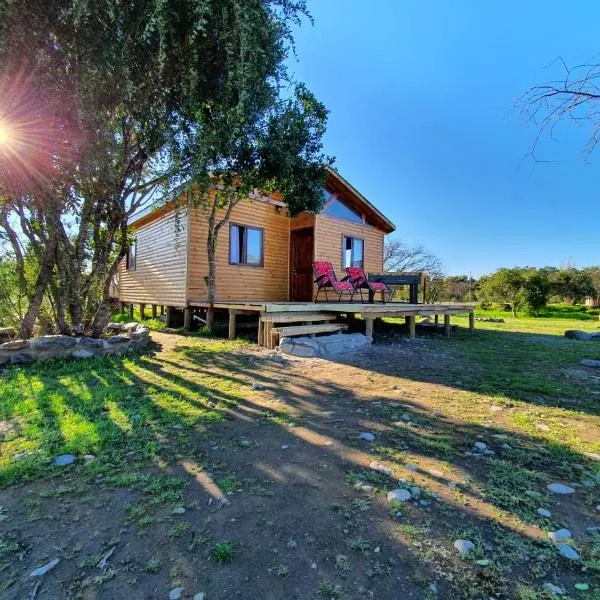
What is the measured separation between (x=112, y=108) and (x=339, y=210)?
7.53 metres

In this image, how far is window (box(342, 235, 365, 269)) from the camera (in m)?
11.2

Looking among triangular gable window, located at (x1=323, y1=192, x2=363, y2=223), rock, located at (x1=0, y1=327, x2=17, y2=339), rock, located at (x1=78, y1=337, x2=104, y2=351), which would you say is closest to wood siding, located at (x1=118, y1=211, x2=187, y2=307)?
rock, located at (x1=78, y1=337, x2=104, y2=351)

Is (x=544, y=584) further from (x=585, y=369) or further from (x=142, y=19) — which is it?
(x=142, y=19)

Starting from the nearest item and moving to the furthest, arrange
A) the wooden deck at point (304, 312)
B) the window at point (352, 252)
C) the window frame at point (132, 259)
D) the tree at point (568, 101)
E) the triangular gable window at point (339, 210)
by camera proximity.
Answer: the tree at point (568, 101)
the wooden deck at point (304, 312)
the triangular gable window at point (339, 210)
the window at point (352, 252)
the window frame at point (132, 259)

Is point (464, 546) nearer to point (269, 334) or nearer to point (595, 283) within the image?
point (269, 334)

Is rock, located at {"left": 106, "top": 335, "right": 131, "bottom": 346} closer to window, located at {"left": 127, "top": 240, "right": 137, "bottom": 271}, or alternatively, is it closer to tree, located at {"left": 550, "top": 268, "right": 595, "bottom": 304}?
window, located at {"left": 127, "top": 240, "right": 137, "bottom": 271}

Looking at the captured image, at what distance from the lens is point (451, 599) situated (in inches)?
45.9

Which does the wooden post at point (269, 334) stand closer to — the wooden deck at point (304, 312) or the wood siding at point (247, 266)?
the wooden deck at point (304, 312)

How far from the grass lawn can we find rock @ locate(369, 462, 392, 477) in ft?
0.09

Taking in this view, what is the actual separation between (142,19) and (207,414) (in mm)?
4111

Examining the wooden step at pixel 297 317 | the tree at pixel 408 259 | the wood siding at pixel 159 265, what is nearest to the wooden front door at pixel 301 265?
the wooden step at pixel 297 317

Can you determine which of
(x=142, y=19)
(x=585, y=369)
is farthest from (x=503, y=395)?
(x=142, y=19)

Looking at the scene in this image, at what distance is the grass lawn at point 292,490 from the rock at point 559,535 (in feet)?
0.09

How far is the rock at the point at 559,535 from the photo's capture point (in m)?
1.46
